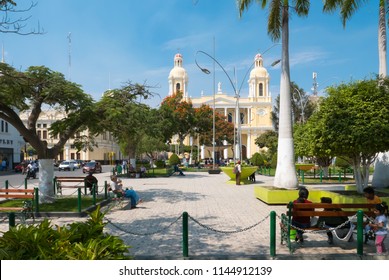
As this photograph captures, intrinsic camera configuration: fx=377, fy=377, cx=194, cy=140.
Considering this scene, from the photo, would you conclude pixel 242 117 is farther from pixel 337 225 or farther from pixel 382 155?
pixel 337 225

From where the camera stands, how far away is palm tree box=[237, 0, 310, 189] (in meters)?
14.3

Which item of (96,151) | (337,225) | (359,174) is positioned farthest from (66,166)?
(337,225)

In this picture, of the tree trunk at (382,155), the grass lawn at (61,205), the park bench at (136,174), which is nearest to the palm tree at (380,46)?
the tree trunk at (382,155)

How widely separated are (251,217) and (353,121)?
4.85m

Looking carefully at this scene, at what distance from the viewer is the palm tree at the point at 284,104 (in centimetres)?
1434

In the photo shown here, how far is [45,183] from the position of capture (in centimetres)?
1343

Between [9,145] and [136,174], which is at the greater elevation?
[9,145]

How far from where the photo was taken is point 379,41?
16.0 meters

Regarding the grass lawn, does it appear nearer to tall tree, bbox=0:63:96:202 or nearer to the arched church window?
tall tree, bbox=0:63:96:202

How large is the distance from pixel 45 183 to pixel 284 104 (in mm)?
9304

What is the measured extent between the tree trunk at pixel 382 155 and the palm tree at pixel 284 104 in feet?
11.5

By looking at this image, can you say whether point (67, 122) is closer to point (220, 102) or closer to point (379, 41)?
point (379, 41)
